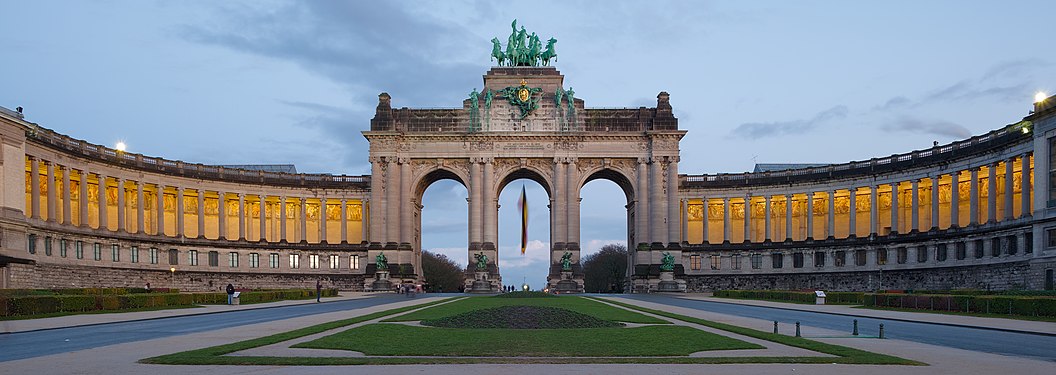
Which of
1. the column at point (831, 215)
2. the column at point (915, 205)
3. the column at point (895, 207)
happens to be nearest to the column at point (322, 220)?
the column at point (831, 215)

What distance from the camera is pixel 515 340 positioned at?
1188 inches

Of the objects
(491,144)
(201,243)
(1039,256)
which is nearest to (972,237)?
(1039,256)

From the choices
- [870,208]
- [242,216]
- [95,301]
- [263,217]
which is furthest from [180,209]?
[870,208]

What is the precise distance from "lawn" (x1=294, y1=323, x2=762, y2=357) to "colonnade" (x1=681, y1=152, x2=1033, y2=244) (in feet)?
208

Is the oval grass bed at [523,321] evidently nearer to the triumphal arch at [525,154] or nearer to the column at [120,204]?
the column at [120,204]

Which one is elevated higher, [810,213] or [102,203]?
[102,203]

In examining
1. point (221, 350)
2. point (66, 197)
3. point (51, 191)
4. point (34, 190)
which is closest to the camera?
point (221, 350)

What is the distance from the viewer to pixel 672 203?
119562mm

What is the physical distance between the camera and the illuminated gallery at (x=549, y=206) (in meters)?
105

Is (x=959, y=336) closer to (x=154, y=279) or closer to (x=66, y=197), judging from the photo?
(x=66, y=197)

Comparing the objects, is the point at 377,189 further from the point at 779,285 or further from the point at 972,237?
the point at 972,237

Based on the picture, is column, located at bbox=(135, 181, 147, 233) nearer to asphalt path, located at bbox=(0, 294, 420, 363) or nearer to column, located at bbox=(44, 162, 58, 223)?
column, located at bbox=(44, 162, 58, 223)

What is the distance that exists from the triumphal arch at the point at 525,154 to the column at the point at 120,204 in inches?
1178

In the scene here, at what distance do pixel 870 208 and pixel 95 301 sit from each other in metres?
89.0
